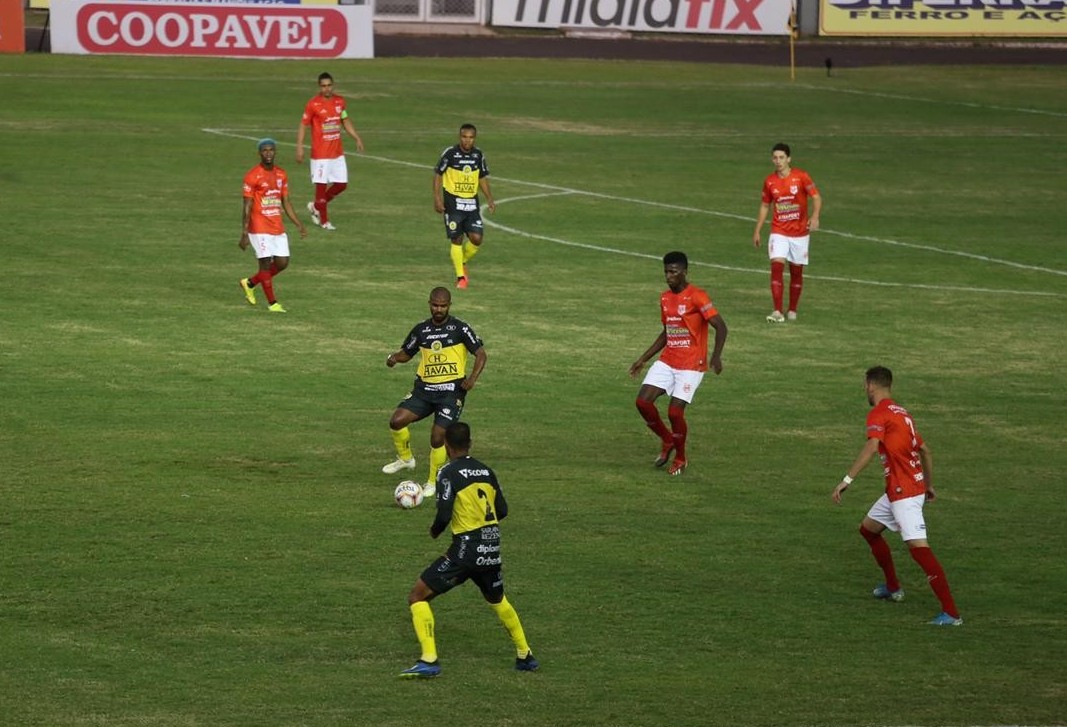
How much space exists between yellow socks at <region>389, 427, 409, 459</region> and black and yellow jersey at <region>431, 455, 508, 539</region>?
491 cm

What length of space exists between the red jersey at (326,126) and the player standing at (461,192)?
5.33 meters

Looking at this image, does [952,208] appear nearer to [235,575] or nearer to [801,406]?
[801,406]

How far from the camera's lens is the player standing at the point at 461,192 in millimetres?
28641

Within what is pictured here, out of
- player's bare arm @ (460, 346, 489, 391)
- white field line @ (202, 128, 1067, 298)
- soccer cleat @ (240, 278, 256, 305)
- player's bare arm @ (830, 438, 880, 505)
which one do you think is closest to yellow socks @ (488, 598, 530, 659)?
player's bare arm @ (830, 438, 880, 505)

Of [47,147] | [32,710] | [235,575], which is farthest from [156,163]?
[32,710]

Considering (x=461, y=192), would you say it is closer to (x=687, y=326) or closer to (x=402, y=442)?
(x=687, y=326)

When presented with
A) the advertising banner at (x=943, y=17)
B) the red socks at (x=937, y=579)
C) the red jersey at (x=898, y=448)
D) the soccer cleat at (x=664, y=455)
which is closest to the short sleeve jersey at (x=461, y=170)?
the soccer cleat at (x=664, y=455)

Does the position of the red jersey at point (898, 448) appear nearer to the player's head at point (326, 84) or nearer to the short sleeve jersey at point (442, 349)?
the short sleeve jersey at point (442, 349)

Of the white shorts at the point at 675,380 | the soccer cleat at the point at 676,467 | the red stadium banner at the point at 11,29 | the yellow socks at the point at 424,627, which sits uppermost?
the red stadium banner at the point at 11,29

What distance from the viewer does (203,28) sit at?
5419 centimetres

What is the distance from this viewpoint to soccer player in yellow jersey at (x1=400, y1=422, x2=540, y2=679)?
A: 1297cm

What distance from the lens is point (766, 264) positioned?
32188 mm

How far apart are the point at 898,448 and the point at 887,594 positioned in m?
1.57

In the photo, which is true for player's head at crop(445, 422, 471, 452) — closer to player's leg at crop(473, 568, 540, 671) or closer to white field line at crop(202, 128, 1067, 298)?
player's leg at crop(473, 568, 540, 671)
